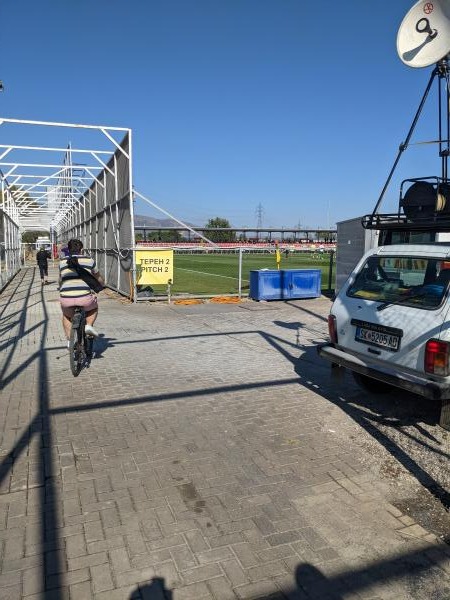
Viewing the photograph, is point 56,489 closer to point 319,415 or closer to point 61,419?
point 61,419

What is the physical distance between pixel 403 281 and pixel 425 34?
3.19m

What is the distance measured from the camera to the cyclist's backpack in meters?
6.66

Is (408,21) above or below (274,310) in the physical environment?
above

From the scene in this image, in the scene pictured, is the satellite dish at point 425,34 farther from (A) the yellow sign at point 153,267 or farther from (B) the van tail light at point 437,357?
(A) the yellow sign at point 153,267

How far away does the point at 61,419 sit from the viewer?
4.98m

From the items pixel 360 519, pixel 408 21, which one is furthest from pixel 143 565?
pixel 408 21

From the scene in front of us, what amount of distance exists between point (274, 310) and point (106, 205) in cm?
979

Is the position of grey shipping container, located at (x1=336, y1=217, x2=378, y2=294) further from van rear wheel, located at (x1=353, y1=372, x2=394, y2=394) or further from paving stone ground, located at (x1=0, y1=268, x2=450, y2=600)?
van rear wheel, located at (x1=353, y1=372, x2=394, y2=394)

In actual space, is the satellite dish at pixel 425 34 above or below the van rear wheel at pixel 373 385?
above

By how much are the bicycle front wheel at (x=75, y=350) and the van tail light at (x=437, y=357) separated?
451 centimetres

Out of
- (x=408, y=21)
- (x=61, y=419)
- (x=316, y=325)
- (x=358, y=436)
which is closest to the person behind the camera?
(x=358, y=436)

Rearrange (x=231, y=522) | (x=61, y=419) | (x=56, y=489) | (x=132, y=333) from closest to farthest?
(x=231, y=522)
(x=56, y=489)
(x=61, y=419)
(x=132, y=333)

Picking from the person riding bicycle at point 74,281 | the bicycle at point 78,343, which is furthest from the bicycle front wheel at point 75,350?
the person riding bicycle at point 74,281

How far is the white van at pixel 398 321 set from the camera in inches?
168
